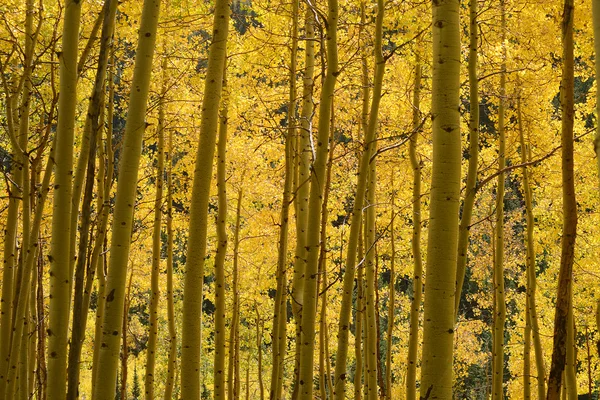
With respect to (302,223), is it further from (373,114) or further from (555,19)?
(555,19)

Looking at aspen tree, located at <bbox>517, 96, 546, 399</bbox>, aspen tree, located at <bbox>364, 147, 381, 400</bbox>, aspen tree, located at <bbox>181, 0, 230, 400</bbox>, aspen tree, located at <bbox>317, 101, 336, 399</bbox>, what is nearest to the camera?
aspen tree, located at <bbox>181, 0, 230, 400</bbox>

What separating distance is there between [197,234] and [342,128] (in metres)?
5.77

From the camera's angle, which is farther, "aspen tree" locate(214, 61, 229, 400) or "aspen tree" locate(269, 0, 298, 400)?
"aspen tree" locate(269, 0, 298, 400)

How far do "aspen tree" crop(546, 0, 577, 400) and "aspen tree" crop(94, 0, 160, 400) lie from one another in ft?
7.87

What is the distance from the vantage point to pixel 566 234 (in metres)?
3.40

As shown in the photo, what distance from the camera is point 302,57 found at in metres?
7.96

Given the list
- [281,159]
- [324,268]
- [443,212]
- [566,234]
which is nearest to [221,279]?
[324,268]

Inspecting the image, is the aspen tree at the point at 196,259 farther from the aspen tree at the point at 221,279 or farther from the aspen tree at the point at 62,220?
the aspen tree at the point at 221,279

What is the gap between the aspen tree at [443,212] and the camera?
7.50 ft

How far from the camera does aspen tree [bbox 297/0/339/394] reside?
3.81 m

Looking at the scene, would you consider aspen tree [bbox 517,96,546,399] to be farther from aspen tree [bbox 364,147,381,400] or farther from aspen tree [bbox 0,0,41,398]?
aspen tree [bbox 0,0,41,398]

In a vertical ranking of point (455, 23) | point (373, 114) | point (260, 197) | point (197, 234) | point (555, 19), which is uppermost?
point (555, 19)

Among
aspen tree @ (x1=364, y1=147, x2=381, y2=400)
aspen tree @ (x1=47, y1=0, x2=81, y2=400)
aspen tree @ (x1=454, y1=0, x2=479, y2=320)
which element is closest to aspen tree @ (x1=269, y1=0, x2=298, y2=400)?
aspen tree @ (x1=364, y1=147, x2=381, y2=400)

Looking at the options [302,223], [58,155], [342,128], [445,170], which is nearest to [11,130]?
[58,155]
